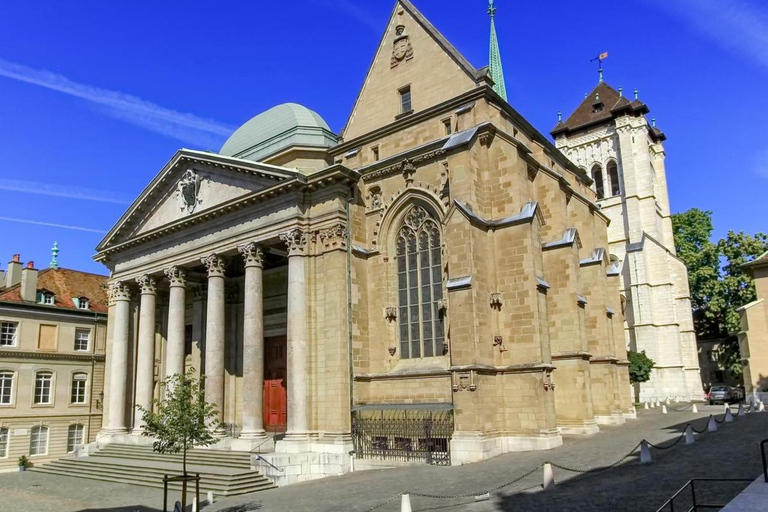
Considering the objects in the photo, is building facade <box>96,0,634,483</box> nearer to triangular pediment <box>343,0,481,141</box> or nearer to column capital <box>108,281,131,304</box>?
triangular pediment <box>343,0,481,141</box>

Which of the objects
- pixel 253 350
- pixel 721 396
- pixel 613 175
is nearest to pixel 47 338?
pixel 253 350

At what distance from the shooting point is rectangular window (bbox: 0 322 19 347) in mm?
35750

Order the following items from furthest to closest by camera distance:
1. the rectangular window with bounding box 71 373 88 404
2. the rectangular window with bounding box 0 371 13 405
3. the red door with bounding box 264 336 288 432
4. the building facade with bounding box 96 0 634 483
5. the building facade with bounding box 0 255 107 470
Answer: the rectangular window with bounding box 71 373 88 404, the building facade with bounding box 0 255 107 470, the rectangular window with bounding box 0 371 13 405, the red door with bounding box 264 336 288 432, the building facade with bounding box 96 0 634 483

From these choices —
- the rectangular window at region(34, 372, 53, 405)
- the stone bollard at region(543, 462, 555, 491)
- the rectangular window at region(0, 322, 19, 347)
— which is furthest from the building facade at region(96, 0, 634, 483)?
the rectangular window at region(0, 322, 19, 347)

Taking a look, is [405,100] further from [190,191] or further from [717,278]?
[717,278]

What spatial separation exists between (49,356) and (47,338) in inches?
45.7

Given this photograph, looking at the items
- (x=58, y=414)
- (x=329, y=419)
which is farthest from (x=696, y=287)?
(x=58, y=414)

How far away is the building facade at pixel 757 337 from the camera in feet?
124

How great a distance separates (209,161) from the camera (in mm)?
28125

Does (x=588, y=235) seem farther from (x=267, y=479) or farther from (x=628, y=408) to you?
(x=267, y=479)

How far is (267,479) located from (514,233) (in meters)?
12.1

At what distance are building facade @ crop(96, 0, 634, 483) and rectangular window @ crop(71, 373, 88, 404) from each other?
861 cm

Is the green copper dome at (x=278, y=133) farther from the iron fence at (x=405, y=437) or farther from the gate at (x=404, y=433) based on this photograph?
the iron fence at (x=405, y=437)

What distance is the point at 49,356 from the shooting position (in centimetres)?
3734
